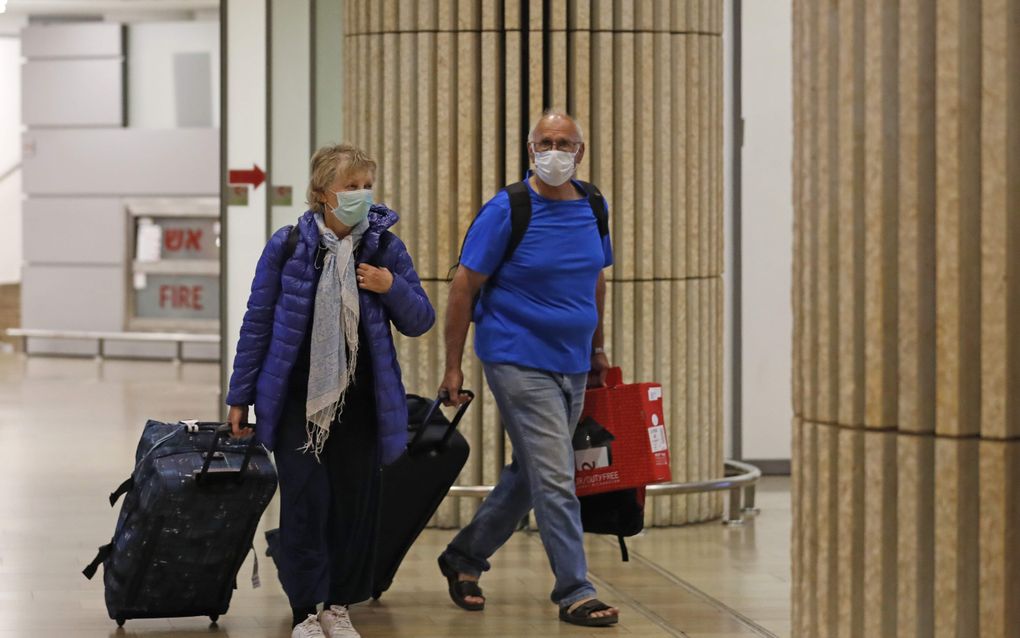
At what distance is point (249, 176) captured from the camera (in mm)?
9828

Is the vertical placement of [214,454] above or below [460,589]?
above

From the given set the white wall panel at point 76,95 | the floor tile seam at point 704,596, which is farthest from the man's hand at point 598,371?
the white wall panel at point 76,95

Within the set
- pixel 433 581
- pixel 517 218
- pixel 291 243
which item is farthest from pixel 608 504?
pixel 291 243

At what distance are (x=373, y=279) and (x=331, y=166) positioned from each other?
0.35m

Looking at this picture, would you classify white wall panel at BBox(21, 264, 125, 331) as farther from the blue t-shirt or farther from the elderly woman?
the elderly woman

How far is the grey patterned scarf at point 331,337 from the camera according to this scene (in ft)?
16.3

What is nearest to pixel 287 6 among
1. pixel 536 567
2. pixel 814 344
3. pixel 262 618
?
pixel 536 567

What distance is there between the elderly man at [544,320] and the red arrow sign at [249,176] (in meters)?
4.43

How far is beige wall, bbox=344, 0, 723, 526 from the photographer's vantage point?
7.28 m

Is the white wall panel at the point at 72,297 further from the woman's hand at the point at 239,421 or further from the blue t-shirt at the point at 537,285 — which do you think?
the woman's hand at the point at 239,421

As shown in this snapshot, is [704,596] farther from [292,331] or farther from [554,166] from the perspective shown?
[292,331]

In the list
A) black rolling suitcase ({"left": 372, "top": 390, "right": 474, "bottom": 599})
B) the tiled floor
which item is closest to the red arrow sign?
the tiled floor

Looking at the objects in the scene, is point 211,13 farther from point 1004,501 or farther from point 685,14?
point 1004,501

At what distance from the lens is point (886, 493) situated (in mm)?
3668
